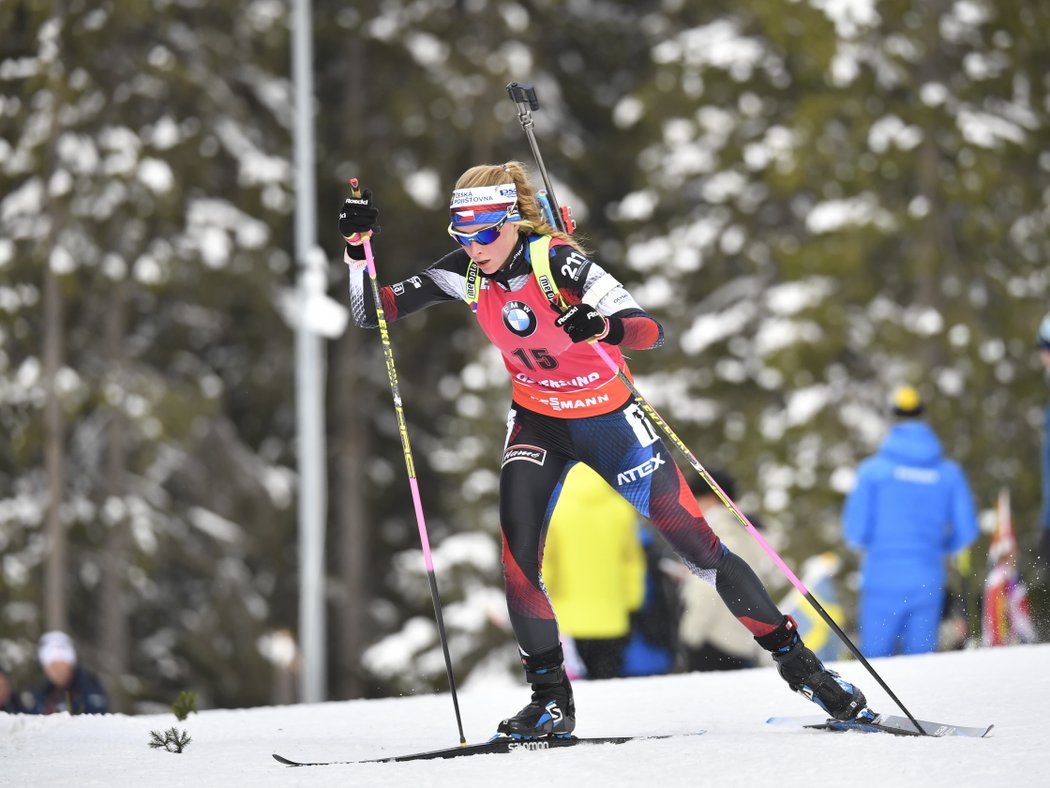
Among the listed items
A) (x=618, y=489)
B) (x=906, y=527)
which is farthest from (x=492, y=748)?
(x=906, y=527)

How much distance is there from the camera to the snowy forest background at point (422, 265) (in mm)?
19469

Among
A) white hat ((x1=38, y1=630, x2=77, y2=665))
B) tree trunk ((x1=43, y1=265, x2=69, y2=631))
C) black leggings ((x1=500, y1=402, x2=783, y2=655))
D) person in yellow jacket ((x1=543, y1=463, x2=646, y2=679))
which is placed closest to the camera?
black leggings ((x1=500, y1=402, x2=783, y2=655))

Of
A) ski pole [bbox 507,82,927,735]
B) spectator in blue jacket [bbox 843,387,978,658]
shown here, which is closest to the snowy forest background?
spectator in blue jacket [bbox 843,387,978,658]

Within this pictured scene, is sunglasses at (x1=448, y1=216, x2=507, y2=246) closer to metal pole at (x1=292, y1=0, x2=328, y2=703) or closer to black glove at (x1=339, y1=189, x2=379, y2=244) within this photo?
black glove at (x1=339, y1=189, x2=379, y2=244)

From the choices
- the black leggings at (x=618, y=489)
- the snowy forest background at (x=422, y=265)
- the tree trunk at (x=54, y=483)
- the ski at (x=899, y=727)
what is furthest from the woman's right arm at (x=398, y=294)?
the tree trunk at (x=54, y=483)

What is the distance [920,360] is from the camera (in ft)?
62.6

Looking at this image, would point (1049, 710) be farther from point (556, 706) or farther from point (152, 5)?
point (152, 5)

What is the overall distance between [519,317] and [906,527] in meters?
4.76

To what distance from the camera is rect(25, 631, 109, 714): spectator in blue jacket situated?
10180 millimetres

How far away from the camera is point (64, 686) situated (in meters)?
10.6

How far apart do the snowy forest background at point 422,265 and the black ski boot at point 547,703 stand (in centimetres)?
1265

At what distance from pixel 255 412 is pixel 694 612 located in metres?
17.2

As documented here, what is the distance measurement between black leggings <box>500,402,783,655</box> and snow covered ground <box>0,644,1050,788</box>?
0.51 metres

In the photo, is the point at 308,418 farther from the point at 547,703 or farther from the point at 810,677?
the point at 810,677
